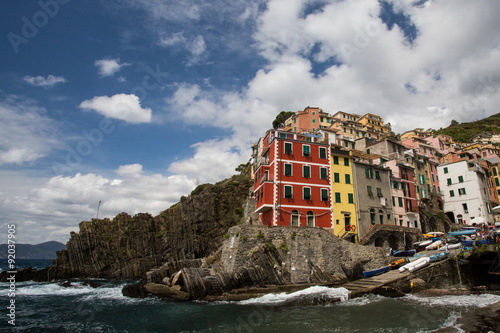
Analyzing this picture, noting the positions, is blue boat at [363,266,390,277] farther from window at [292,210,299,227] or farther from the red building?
window at [292,210,299,227]

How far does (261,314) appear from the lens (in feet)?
66.2

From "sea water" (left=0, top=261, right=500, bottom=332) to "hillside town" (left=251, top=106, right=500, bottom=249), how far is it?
11161 millimetres

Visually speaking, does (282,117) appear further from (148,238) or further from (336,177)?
(148,238)

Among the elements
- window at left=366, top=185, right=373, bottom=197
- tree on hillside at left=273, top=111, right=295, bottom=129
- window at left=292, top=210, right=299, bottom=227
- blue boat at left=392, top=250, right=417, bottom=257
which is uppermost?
tree on hillside at left=273, top=111, right=295, bottom=129

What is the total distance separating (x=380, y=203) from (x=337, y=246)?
13271 millimetres

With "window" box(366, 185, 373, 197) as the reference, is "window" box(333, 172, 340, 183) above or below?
above

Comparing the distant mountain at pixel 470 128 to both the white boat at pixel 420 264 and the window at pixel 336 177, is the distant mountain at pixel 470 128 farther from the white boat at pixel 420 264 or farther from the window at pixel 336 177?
the white boat at pixel 420 264

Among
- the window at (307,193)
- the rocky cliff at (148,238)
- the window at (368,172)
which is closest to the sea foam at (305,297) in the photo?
the window at (307,193)

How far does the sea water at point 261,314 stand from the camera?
57.9 ft

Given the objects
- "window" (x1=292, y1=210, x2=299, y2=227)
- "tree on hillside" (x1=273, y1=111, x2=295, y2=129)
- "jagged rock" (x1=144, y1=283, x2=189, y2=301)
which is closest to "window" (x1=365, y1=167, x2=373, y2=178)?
"window" (x1=292, y1=210, x2=299, y2=227)

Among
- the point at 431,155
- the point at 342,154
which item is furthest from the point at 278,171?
the point at 431,155

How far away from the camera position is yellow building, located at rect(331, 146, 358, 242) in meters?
35.9

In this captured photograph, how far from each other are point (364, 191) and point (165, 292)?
28307mm

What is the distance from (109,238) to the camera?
56.2 m
